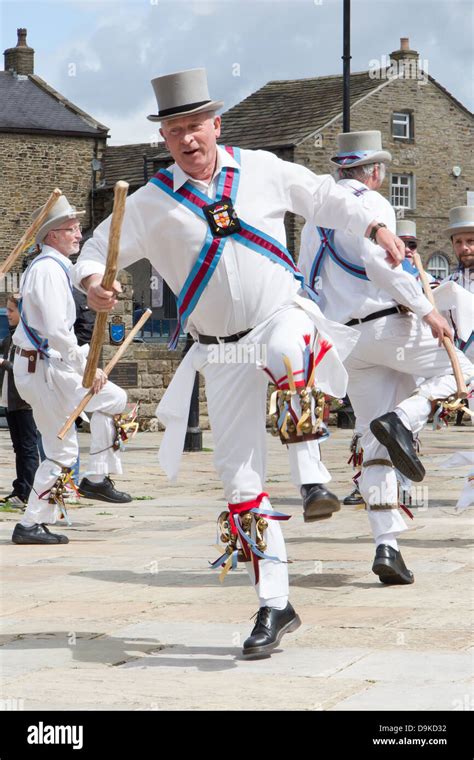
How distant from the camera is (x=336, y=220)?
595 cm

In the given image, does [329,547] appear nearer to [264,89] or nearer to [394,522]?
[394,522]

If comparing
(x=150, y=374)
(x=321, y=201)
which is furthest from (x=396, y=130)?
(x=321, y=201)

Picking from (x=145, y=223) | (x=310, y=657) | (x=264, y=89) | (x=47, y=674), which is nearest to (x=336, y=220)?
(x=145, y=223)

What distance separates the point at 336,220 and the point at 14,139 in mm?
43188

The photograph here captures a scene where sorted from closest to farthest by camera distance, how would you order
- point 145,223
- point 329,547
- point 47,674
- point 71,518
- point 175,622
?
point 47,674
point 145,223
point 175,622
point 329,547
point 71,518

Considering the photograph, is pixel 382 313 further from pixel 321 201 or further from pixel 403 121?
pixel 403 121

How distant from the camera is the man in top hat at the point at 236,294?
561 centimetres

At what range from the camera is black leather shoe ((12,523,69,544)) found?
8.93 m

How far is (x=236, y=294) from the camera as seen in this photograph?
5.68m

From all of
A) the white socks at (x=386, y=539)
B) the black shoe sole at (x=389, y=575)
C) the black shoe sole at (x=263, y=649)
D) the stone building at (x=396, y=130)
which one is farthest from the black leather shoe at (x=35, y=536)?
the stone building at (x=396, y=130)

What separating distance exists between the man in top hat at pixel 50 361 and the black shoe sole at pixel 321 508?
3.52 metres

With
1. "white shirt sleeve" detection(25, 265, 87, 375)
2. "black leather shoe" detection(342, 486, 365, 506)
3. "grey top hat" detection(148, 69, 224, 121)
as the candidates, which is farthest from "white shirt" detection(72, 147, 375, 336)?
"black leather shoe" detection(342, 486, 365, 506)

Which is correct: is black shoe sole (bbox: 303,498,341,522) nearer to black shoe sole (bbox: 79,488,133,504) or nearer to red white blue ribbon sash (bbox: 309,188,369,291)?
red white blue ribbon sash (bbox: 309,188,369,291)

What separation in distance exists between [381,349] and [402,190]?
40.9 metres
